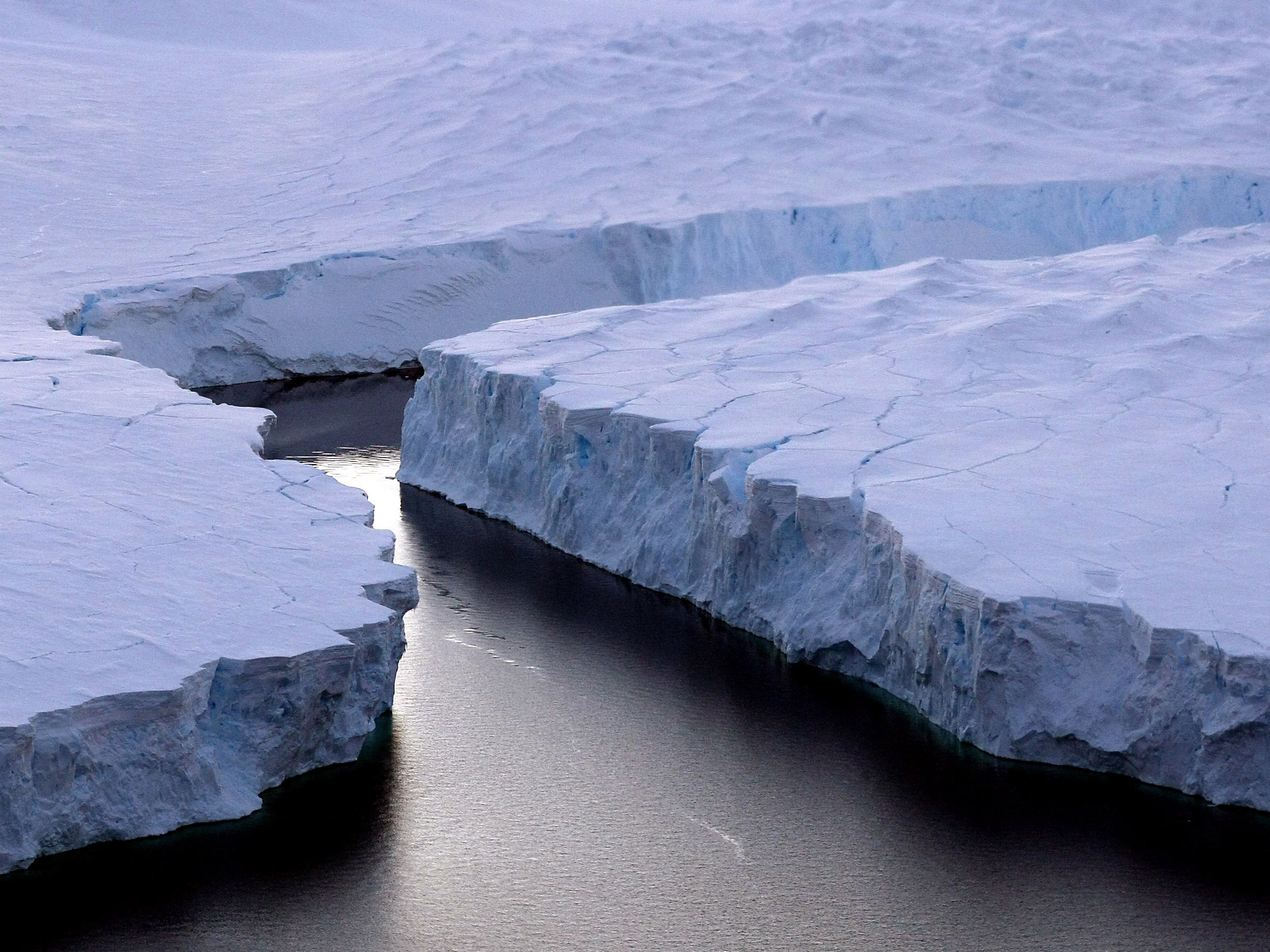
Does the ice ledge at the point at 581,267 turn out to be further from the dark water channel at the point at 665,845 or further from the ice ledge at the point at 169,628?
the dark water channel at the point at 665,845

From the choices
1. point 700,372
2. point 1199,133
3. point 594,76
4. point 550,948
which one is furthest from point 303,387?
point 1199,133

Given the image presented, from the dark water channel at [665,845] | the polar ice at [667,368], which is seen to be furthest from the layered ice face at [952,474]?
the dark water channel at [665,845]

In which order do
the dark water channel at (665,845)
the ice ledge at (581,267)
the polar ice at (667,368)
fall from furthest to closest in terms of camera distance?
1. the ice ledge at (581,267)
2. the polar ice at (667,368)
3. the dark water channel at (665,845)

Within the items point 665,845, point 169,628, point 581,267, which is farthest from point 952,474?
point 581,267

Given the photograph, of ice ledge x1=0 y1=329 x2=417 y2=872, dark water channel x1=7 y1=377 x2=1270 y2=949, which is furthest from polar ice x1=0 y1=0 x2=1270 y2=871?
dark water channel x1=7 y1=377 x2=1270 y2=949

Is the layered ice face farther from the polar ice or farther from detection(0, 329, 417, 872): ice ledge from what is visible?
detection(0, 329, 417, 872): ice ledge
